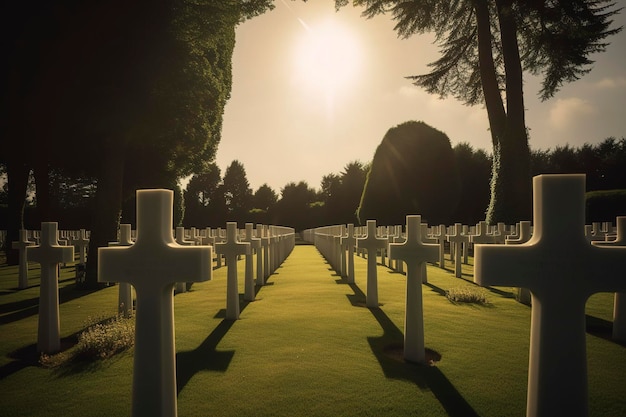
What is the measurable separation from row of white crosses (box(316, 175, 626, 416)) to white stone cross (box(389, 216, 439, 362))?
2.31 m

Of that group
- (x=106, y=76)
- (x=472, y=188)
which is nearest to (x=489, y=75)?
(x=106, y=76)

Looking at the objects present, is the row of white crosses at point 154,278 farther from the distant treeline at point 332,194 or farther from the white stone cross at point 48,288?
the distant treeline at point 332,194

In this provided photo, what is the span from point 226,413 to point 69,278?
13291mm

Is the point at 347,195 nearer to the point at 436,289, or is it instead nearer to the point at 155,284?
the point at 436,289

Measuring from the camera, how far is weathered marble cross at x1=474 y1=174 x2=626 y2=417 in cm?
193

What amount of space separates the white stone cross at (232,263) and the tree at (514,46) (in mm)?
15054

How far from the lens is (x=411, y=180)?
123 ft

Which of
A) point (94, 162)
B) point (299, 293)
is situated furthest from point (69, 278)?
point (299, 293)

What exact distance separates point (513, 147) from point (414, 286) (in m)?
15.8

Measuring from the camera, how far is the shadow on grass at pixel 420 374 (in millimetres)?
3277

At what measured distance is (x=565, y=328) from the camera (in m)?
1.96

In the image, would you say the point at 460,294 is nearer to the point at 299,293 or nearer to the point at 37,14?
the point at 299,293

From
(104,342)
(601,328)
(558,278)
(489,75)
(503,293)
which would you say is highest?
(489,75)

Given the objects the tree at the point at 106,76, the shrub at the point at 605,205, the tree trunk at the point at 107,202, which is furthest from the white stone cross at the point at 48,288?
the shrub at the point at 605,205
